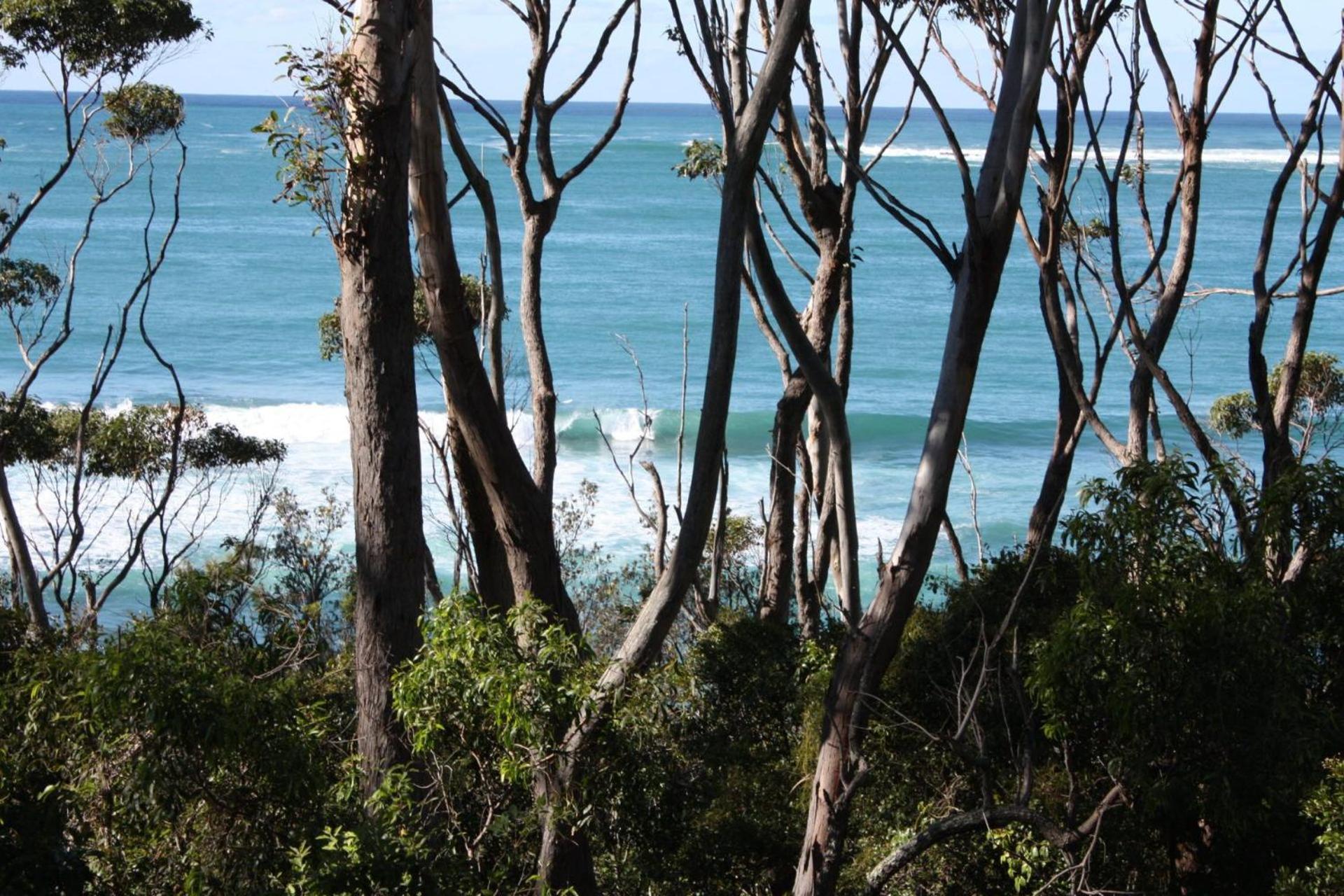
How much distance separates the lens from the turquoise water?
2239 cm

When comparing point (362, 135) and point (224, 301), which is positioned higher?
point (362, 135)

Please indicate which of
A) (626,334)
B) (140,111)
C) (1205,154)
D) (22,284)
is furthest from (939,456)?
(1205,154)

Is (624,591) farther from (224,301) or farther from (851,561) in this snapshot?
(224,301)

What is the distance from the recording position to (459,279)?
18.2 feet

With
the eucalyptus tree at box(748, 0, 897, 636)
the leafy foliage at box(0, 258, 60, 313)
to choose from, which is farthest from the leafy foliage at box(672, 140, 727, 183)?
the leafy foliage at box(0, 258, 60, 313)

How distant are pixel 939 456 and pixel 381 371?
228 centimetres

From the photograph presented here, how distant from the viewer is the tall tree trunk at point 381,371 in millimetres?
5199

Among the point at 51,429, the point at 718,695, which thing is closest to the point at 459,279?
the point at 718,695

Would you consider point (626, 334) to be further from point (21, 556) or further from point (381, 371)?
point (381, 371)

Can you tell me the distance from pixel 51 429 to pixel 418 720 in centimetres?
866

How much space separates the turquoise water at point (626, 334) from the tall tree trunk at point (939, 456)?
471cm

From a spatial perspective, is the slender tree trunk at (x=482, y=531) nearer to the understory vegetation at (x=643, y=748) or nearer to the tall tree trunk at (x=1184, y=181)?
the understory vegetation at (x=643, y=748)

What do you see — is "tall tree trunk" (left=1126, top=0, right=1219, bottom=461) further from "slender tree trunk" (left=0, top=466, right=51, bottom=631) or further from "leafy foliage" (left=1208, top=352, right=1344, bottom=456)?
"slender tree trunk" (left=0, top=466, right=51, bottom=631)

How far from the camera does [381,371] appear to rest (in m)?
5.39
